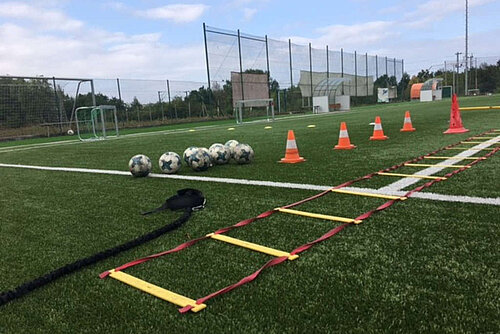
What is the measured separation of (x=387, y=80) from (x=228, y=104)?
36323 mm

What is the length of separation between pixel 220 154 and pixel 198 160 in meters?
0.58

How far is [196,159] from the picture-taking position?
20.2ft

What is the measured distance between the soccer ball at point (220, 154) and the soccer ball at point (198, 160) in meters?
0.33

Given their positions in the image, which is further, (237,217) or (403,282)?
(237,217)

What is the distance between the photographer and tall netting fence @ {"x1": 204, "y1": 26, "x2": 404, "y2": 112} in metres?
29.0

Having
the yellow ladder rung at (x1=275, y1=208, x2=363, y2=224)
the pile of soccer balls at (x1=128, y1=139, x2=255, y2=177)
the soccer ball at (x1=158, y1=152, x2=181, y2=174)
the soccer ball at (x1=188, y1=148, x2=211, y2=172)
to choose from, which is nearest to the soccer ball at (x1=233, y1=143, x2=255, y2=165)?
the pile of soccer balls at (x1=128, y1=139, x2=255, y2=177)

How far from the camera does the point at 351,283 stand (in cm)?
221

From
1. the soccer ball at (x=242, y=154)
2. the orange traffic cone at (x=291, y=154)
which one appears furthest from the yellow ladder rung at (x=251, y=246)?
the orange traffic cone at (x=291, y=154)

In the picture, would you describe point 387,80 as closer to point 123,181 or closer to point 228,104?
point 228,104

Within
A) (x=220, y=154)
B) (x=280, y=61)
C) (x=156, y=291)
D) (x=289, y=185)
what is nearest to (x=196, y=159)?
Answer: (x=220, y=154)

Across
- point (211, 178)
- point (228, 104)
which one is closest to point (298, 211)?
point (211, 178)

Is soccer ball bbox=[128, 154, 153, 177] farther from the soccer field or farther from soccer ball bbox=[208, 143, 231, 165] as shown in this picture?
soccer ball bbox=[208, 143, 231, 165]

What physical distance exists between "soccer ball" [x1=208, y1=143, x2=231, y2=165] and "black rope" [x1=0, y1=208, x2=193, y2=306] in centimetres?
311

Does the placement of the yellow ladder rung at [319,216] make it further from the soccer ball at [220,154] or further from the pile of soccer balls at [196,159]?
the soccer ball at [220,154]
